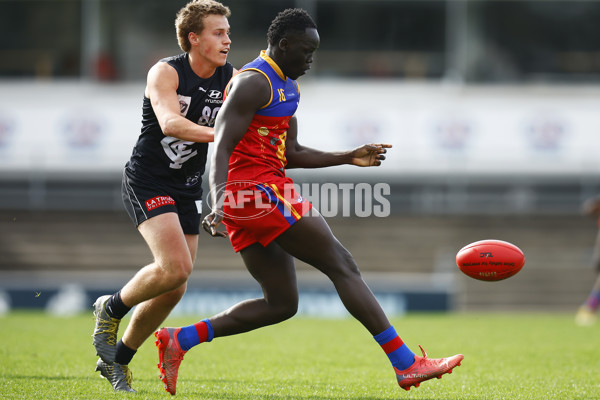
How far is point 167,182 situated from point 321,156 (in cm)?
108

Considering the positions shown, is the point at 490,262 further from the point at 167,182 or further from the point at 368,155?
the point at 167,182

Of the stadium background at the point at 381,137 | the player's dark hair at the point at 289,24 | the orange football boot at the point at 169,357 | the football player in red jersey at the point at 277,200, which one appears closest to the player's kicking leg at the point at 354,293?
the football player in red jersey at the point at 277,200

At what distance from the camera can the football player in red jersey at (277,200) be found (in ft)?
16.9

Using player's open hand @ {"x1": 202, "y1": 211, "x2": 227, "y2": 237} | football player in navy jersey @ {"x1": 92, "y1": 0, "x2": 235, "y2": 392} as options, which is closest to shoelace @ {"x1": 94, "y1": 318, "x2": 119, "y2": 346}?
football player in navy jersey @ {"x1": 92, "y1": 0, "x2": 235, "y2": 392}

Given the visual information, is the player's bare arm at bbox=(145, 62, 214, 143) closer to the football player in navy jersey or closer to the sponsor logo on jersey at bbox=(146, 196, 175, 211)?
the football player in navy jersey

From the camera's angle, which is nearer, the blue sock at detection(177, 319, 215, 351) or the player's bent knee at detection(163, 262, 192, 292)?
the player's bent knee at detection(163, 262, 192, 292)

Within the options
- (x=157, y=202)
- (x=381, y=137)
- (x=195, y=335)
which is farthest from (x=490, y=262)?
(x=381, y=137)

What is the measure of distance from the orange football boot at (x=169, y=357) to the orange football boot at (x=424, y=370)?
148cm

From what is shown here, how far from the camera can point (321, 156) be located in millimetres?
5816

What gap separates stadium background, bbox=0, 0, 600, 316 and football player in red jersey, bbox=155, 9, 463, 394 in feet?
30.3

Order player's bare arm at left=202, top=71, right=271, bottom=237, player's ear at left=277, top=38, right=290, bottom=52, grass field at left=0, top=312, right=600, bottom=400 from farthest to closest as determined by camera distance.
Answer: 1. grass field at left=0, top=312, right=600, bottom=400
2. player's ear at left=277, top=38, right=290, bottom=52
3. player's bare arm at left=202, top=71, right=271, bottom=237

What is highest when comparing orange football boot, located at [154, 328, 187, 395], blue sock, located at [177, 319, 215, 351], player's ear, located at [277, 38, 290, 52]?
player's ear, located at [277, 38, 290, 52]

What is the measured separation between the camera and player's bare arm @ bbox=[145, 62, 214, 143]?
529cm

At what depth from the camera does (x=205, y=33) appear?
5723mm
